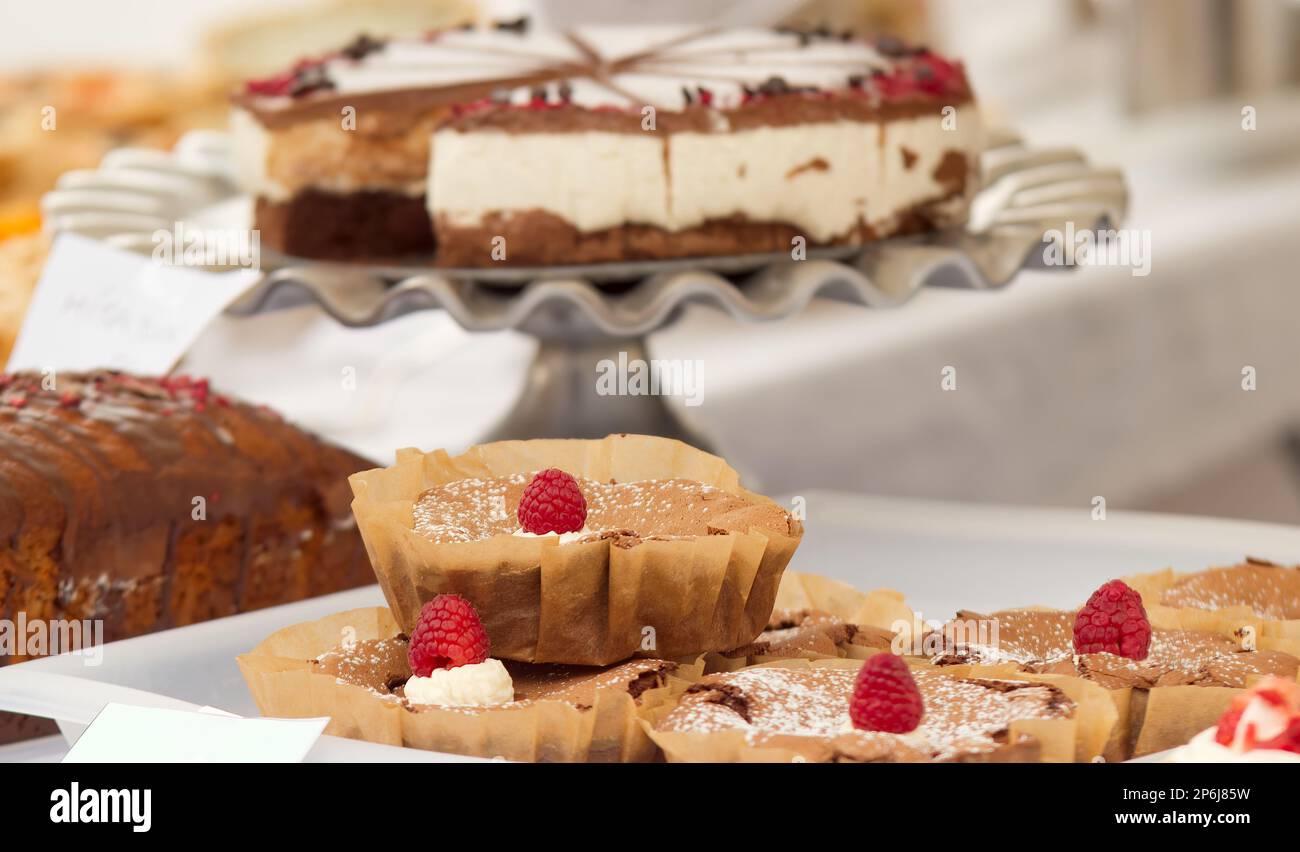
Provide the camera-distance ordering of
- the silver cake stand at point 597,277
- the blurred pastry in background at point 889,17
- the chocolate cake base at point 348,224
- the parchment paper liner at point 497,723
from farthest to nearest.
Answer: the blurred pastry in background at point 889,17
the chocolate cake base at point 348,224
the silver cake stand at point 597,277
the parchment paper liner at point 497,723

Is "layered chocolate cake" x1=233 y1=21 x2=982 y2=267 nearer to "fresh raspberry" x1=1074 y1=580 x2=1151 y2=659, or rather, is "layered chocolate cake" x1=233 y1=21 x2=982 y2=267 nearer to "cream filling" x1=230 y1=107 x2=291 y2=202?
"cream filling" x1=230 y1=107 x2=291 y2=202

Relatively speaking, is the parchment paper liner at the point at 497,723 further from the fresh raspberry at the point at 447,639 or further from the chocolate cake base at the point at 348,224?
the chocolate cake base at the point at 348,224

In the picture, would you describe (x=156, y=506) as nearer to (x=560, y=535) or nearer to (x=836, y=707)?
(x=560, y=535)

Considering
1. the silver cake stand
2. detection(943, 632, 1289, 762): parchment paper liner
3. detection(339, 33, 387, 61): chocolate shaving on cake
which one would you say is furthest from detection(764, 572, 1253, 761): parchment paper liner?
detection(339, 33, 387, 61): chocolate shaving on cake

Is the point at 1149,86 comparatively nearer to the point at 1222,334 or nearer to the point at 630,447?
the point at 1222,334

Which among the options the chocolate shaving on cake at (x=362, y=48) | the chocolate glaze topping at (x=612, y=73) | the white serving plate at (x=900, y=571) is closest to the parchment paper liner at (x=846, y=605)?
the white serving plate at (x=900, y=571)

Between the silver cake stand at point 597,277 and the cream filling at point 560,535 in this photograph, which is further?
the silver cake stand at point 597,277
